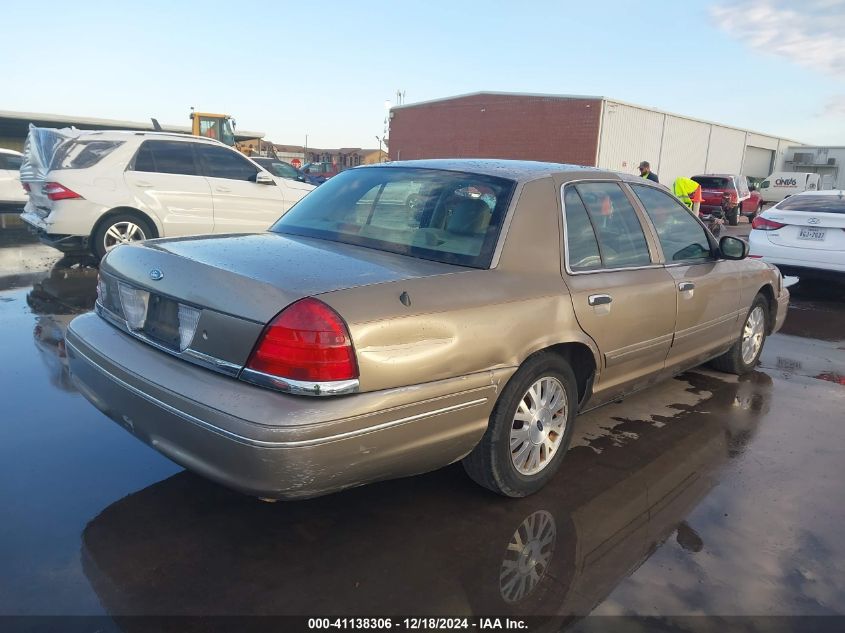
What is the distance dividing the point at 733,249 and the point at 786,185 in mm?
32080

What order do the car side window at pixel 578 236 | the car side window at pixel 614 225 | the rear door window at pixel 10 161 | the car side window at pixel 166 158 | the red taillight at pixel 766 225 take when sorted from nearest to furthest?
the car side window at pixel 578 236
the car side window at pixel 614 225
the car side window at pixel 166 158
the red taillight at pixel 766 225
the rear door window at pixel 10 161

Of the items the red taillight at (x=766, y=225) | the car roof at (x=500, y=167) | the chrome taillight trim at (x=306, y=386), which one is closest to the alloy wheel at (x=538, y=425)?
the chrome taillight trim at (x=306, y=386)

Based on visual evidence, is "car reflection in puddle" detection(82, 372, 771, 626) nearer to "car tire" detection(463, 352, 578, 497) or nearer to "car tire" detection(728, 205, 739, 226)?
"car tire" detection(463, 352, 578, 497)

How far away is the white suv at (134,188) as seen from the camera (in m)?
7.86

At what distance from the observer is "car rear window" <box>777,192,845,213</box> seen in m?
8.70

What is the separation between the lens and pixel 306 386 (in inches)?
92.4

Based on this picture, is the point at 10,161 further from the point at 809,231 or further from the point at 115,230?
the point at 809,231

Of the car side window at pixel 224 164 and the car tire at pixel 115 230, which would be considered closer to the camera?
the car tire at pixel 115 230

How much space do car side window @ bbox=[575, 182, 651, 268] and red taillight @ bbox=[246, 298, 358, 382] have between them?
5.94 ft

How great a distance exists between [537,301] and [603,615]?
52.3 inches

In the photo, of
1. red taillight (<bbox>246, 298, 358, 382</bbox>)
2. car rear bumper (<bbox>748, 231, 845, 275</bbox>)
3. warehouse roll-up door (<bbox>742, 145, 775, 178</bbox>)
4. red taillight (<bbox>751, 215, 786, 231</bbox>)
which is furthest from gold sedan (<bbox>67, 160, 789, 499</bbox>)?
Answer: warehouse roll-up door (<bbox>742, 145, 775, 178</bbox>)

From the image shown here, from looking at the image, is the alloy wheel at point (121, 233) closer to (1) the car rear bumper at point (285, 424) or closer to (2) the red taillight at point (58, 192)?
(2) the red taillight at point (58, 192)

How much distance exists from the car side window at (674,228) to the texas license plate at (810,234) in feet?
16.2

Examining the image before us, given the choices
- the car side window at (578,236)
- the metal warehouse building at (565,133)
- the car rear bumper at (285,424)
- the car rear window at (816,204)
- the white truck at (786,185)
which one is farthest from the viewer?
the metal warehouse building at (565,133)
